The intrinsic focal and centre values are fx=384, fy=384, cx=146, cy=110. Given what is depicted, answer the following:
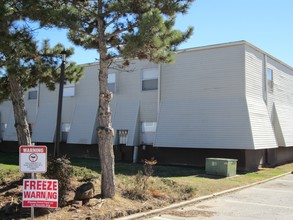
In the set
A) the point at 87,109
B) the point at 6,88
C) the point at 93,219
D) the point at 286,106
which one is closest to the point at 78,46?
the point at 6,88

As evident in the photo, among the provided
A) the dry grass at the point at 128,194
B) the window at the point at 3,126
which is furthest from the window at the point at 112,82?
the window at the point at 3,126

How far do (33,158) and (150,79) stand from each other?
17.4 m

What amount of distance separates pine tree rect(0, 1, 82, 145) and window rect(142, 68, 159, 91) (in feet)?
38.0

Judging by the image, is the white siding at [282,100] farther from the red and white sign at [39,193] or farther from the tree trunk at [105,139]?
the red and white sign at [39,193]

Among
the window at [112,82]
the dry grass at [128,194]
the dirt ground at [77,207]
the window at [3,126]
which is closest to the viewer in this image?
the dirt ground at [77,207]

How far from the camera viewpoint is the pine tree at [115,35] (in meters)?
9.08

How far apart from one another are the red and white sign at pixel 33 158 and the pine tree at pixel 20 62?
2511mm

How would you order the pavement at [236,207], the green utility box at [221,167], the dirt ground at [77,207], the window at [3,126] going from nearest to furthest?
1. the dirt ground at [77,207]
2. the pavement at [236,207]
3. the green utility box at [221,167]
4. the window at [3,126]

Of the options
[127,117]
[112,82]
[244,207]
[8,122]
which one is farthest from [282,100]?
[8,122]

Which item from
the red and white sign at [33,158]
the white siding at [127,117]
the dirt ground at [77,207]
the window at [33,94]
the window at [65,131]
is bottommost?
the dirt ground at [77,207]

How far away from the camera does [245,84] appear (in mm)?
20578

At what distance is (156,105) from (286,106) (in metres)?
9.62

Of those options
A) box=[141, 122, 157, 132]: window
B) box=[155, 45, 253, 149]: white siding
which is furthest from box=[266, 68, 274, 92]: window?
box=[141, 122, 157, 132]: window

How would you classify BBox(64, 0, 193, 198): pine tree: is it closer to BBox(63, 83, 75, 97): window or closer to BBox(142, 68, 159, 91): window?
BBox(142, 68, 159, 91): window
